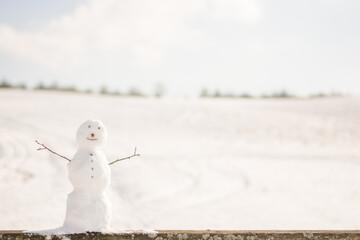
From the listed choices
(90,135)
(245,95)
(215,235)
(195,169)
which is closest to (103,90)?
(245,95)

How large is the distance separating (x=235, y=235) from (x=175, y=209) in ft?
14.8

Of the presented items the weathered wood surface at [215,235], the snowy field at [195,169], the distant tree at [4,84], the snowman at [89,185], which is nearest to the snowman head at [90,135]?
the snowman at [89,185]

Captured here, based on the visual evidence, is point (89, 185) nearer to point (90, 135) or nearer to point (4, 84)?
point (90, 135)

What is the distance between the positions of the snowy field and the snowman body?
3.02 m

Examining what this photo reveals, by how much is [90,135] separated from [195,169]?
731 centimetres

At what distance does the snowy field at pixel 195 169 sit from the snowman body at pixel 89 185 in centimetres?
302

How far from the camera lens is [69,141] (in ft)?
41.0

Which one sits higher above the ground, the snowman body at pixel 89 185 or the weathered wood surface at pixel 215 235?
the snowman body at pixel 89 185

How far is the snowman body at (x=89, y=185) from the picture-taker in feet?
10.2

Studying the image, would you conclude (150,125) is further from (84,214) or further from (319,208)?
(84,214)

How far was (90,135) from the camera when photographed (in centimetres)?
334

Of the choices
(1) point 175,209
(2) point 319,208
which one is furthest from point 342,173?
(1) point 175,209

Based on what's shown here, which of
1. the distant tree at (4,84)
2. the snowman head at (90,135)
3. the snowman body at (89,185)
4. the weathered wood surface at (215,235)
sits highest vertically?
the distant tree at (4,84)

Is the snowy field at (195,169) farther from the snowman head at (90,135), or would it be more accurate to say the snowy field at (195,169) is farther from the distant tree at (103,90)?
the distant tree at (103,90)
